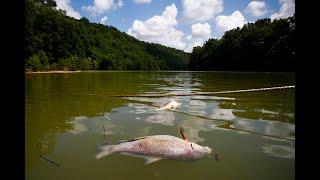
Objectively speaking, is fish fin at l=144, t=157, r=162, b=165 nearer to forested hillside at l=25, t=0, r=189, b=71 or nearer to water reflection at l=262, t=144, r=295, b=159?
water reflection at l=262, t=144, r=295, b=159

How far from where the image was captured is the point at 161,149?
5074 mm

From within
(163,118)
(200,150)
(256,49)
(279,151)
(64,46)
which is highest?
(64,46)

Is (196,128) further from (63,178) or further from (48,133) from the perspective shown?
(63,178)

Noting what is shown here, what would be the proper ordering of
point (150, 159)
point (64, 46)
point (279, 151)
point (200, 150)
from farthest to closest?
point (64, 46) < point (279, 151) < point (200, 150) < point (150, 159)

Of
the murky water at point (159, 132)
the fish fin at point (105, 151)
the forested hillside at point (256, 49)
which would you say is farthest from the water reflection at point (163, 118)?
the forested hillside at point (256, 49)

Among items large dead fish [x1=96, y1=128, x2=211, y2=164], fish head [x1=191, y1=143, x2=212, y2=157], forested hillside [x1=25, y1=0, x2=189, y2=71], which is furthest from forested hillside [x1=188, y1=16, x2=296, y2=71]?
large dead fish [x1=96, y1=128, x2=211, y2=164]

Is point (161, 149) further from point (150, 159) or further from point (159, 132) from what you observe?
point (159, 132)

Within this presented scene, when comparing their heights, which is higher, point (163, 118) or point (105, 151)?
point (163, 118)

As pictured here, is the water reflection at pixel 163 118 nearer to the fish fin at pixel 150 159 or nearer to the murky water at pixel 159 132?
the murky water at pixel 159 132

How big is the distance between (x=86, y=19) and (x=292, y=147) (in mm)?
169953

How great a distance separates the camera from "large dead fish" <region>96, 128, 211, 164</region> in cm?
502

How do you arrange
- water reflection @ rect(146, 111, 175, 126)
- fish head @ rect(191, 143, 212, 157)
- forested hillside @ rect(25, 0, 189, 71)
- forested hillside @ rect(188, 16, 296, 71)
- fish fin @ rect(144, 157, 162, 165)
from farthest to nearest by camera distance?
forested hillside @ rect(25, 0, 189, 71)
forested hillside @ rect(188, 16, 296, 71)
water reflection @ rect(146, 111, 175, 126)
fish head @ rect(191, 143, 212, 157)
fish fin @ rect(144, 157, 162, 165)

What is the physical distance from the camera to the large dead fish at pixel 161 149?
5020 millimetres

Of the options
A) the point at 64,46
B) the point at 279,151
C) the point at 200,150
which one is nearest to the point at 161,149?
the point at 200,150
